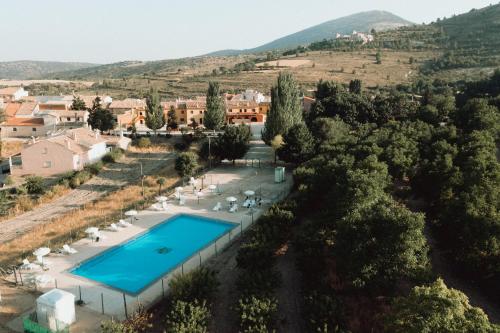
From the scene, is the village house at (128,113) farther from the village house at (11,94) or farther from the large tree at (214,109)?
the village house at (11,94)

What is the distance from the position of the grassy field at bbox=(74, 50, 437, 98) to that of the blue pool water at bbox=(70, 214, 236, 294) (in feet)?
234

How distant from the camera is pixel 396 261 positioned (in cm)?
1555

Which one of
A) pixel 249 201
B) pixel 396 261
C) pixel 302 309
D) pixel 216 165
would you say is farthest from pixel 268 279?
pixel 216 165

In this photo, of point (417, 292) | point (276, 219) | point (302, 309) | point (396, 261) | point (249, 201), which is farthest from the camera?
point (249, 201)

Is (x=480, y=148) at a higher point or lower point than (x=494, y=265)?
higher

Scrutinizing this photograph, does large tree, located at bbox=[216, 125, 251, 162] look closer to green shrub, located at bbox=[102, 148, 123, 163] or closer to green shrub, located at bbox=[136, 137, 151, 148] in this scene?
green shrub, located at bbox=[102, 148, 123, 163]

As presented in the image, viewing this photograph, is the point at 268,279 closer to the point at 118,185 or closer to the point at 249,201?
the point at 249,201

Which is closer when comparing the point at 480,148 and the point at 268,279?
the point at 268,279

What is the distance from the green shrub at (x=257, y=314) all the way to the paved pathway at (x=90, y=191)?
19.2m

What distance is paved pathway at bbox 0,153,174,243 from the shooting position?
3028cm

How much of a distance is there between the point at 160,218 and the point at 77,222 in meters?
5.44

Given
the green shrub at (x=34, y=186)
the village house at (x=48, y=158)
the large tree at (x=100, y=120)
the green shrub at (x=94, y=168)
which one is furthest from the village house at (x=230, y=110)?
the green shrub at (x=34, y=186)

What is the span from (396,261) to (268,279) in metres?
4.93

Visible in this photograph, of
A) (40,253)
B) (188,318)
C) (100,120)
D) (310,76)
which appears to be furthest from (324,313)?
(310,76)
